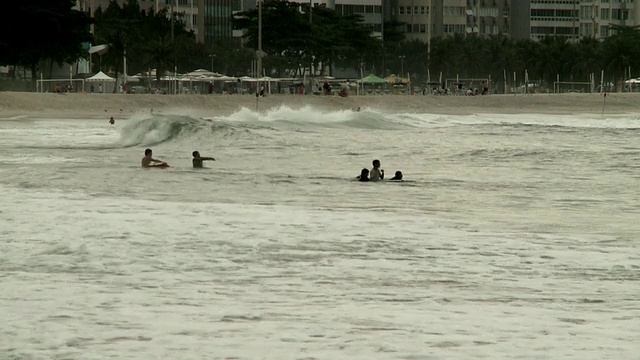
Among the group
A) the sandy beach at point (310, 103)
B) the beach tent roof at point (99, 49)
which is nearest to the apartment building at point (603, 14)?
the sandy beach at point (310, 103)

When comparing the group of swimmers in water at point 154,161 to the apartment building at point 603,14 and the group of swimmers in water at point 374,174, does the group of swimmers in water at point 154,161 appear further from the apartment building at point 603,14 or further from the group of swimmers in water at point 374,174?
the apartment building at point 603,14

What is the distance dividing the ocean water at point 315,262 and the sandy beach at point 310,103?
125 feet

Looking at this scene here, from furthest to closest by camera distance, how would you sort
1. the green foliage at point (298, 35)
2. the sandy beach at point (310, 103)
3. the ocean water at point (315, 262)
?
1. the green foliage at point (298, 35)
2. the sandy beach at point (310, 103)
3. the ocean water at point (315, 262)

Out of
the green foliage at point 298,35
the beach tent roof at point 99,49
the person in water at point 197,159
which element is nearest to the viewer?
the person in water at point 197,159

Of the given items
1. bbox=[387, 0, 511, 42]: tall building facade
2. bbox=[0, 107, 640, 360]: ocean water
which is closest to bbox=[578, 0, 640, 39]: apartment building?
bbox=[387, 0, 511, 42]: tall building facade

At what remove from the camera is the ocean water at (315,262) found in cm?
1192

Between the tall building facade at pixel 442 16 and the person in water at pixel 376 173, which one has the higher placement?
the tall building facade at pixel 442 16

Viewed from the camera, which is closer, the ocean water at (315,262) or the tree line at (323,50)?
the ocean water at (315,262)

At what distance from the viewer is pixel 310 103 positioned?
81.7 meters

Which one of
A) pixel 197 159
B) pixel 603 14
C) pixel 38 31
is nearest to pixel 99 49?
pixel 38 31

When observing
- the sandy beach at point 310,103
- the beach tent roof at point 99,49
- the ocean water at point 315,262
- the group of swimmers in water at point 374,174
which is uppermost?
the beach tent roof at point 99,49

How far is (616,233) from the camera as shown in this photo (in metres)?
19.6

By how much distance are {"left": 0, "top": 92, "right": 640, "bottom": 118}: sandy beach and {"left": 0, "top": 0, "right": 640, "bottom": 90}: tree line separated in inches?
423

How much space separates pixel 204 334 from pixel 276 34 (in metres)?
102
